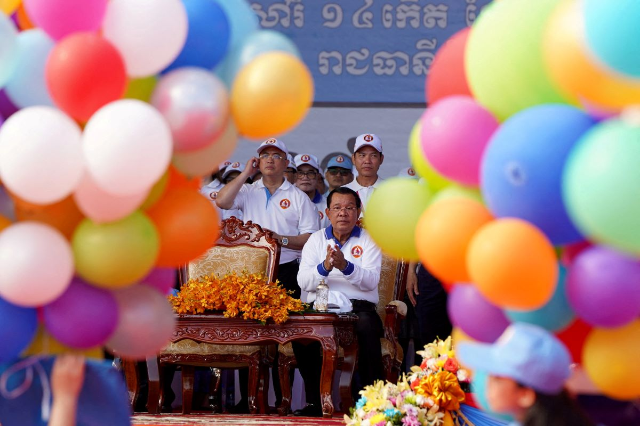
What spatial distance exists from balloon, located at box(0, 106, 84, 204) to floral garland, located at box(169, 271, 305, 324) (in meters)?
2.71

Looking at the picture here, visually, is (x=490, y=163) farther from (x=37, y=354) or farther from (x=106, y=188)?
(x=37, y=354)

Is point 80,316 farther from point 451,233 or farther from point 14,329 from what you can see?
point 451,233

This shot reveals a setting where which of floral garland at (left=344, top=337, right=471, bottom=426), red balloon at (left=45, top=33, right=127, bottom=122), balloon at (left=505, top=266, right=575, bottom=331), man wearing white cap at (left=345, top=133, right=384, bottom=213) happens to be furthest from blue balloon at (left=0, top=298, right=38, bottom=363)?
man wearing white cap at (left=345, top=133, right=384, bottom=213)

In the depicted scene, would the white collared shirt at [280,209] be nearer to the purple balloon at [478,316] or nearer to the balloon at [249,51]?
the balloon at [249,51]

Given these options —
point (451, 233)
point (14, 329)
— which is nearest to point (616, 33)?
point (451, 233)

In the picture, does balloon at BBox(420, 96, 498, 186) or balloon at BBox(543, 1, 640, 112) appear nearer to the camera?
balloon at BBox(543, 1, 640, 112)

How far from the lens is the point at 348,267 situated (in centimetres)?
478

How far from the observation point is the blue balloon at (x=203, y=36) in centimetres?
196

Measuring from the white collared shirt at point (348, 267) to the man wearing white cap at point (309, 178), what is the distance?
82cm

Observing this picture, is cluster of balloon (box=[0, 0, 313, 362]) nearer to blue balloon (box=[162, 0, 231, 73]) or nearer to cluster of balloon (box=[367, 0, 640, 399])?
blue balloon (box=[162, 0, 231, 73])

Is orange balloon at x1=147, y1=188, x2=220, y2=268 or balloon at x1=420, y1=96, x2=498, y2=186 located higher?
balloon at x1=420, y1=96, x2=498, y2=186

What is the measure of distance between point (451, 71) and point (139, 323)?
882mm

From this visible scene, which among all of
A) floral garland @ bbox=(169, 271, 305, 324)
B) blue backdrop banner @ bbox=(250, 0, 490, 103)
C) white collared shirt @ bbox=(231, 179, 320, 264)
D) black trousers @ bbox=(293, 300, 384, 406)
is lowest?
black trousers @ bbox=(293, 300, 384, 406)

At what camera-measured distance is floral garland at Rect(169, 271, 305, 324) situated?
4465 mm
